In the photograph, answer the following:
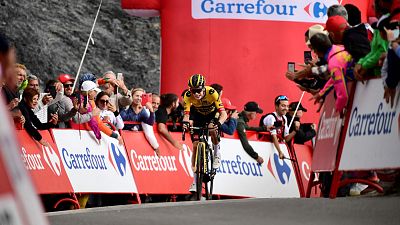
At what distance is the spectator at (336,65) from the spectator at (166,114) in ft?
17.9

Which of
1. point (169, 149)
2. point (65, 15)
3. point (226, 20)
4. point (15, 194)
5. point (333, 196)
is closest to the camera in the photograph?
point (15, 194)

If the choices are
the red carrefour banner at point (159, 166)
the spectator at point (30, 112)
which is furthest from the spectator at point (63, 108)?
the red carrefour banner at point (159, 166)

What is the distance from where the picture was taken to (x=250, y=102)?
18953 millimetres

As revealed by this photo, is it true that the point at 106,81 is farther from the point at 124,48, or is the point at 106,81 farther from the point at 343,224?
the point at 124,48

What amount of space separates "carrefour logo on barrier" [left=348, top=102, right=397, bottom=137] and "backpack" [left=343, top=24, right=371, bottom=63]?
1.57 feet

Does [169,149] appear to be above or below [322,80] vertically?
below

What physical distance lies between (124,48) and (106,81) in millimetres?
21549

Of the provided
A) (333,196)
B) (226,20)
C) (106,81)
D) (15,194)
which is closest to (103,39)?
(226,20)

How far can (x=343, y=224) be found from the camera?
750 centimetres

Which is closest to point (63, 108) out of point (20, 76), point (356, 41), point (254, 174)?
point (20, 76)

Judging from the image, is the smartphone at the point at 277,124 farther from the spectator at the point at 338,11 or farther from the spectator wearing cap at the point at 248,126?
the spectator at the point at 338,11

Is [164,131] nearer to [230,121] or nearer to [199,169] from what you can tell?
[199,169]

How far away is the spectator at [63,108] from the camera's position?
14.3m

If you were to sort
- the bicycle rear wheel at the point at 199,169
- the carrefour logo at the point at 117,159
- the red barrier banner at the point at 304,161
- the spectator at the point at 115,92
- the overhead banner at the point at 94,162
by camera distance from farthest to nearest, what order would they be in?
Result: 1. the red barrier banner at the point at 304,161
2. the spectator at the point at 115,92
3. the bicycle rear wheel at the point at 199,169
4. the carrefour logo at the point at 117,159
5. the overhead banner at the point at 94,162
